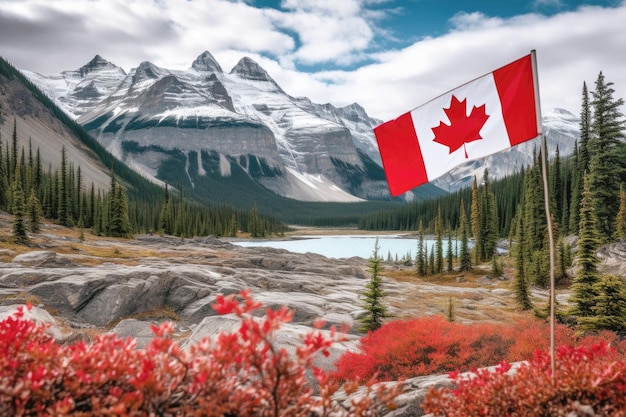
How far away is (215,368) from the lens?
3721mm

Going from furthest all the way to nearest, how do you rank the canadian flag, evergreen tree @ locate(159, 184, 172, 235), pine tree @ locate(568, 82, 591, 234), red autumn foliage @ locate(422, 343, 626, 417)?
evergreen tree @ locate(159, 184, 172, 235)
pine tree @ locate(568, 82, 591, 234)
the canadian flag
red autumn foliage @ locate(422, 343, 626, 417)

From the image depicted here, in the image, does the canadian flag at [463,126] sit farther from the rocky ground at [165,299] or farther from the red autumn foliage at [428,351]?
the rocky ground at [165,299]

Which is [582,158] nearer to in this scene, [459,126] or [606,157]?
[606,157]

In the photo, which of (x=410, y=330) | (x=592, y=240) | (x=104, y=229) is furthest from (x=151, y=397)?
(x=104, y=229)

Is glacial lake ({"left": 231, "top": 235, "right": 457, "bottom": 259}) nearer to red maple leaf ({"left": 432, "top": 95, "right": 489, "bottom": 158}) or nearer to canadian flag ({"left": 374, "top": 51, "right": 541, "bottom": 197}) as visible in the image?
canadian flag ({"left": 374, "top": 51, "right": 541, "bottom": 197})

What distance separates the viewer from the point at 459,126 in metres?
9.73

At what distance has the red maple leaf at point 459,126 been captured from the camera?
369 inches

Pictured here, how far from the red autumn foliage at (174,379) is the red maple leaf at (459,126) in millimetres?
7211

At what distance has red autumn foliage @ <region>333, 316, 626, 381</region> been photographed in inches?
453

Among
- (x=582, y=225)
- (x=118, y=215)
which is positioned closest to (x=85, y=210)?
(x=118, y=215)

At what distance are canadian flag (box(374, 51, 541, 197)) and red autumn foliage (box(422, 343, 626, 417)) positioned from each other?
4916 millimetres

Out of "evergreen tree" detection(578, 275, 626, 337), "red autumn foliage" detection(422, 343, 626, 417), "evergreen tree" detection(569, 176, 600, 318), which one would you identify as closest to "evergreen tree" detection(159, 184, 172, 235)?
"evergreen tree" detection(569, 176, 600, 318)

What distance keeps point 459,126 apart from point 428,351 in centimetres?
712

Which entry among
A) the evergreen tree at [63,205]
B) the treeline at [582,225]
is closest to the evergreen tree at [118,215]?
the evergreen tree at [63,205]
